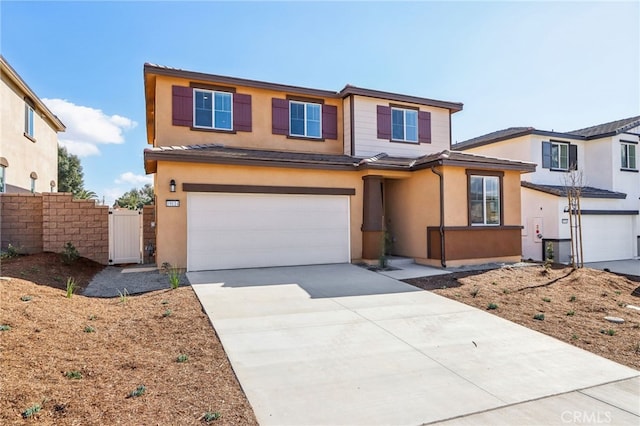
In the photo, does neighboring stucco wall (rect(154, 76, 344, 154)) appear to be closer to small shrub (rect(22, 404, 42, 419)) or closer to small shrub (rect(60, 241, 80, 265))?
small shrub (rect(60, 241, 80, 265))

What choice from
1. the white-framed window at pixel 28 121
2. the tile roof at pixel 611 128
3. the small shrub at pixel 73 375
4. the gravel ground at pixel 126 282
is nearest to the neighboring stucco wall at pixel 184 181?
the gravel ground at pixel 126 282

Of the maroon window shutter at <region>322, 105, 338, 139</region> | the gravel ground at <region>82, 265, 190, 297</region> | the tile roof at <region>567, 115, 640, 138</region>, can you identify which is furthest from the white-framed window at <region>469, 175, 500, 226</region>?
the tile roof at <region>567, 115, 640, 138</region>

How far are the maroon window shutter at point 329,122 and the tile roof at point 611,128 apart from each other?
46.2 ft

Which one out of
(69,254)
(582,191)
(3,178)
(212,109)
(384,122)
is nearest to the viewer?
(69,254)

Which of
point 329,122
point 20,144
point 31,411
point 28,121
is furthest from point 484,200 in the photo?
point 28,121

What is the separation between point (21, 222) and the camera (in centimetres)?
1095

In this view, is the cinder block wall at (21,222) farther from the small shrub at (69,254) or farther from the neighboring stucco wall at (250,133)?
the neighboring stucco wall at (250,133)

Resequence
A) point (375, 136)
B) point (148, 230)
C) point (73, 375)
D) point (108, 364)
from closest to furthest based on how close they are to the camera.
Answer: point (73, 375) → point (108, 364) → point (148, 230) → point (375, 136)

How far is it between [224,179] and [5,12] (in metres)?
5.94

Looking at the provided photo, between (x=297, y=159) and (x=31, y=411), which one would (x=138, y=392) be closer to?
(x=31, y=411)

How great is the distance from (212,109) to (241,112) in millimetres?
981

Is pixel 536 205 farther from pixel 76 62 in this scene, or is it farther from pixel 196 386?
pixel 76 62

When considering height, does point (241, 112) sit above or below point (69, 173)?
below

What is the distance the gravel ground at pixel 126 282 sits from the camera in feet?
26.2
